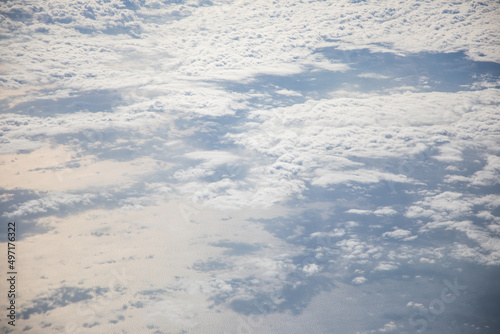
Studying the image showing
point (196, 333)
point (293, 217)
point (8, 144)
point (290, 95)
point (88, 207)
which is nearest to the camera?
point (196, 333)

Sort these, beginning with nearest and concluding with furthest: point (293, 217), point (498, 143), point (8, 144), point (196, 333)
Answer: point (196, 333), point (293, 217), point (8, 144), point (498, 143)

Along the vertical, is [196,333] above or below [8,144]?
below

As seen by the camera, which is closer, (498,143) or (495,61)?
(498,143)

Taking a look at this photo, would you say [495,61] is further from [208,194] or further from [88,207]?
[88,207]

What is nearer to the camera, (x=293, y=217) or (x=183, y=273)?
(x=183, y=273)

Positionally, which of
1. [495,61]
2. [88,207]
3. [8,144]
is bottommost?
[88,207]

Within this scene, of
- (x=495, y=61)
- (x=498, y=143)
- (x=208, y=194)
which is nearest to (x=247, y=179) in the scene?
(x=208, y=194)

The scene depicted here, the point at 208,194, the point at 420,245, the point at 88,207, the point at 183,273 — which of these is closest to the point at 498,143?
the point at 420,245

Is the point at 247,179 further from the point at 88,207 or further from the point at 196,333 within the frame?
the point at 196,333

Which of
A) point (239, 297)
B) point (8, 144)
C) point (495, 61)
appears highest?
point (495, 61)
